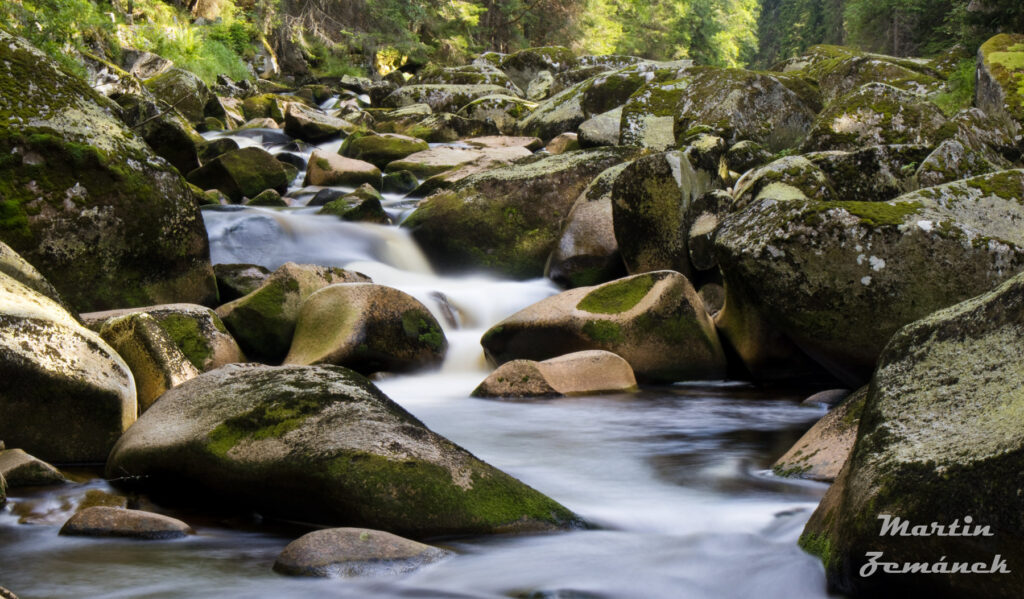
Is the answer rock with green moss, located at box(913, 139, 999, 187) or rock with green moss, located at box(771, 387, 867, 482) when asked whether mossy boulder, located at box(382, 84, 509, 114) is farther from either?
rock with green moss, located at box(771, 387, 867, 482)

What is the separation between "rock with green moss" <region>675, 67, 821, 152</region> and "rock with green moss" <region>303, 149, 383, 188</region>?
4930 millimetres

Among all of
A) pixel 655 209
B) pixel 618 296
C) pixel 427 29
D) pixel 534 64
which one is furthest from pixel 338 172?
pixel 427 29

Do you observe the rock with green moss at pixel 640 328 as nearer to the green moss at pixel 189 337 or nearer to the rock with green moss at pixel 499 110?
the green moss at pixel 189 337

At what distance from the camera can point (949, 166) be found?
7.45m

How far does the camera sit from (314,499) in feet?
11.2

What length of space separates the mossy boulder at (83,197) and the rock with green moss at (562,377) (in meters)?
3.11

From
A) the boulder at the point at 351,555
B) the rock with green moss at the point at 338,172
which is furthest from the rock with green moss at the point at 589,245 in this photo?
the boulder at the point at 351,555

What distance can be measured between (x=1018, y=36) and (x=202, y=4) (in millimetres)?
26612

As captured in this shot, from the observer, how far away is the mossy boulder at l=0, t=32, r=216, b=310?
6.68 metres

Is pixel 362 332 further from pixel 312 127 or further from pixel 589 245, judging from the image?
pixel 312 127

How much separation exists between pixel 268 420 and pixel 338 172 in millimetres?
10298

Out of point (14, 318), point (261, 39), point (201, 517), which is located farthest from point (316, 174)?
point (261, 39)

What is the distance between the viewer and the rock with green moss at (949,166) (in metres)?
7.39

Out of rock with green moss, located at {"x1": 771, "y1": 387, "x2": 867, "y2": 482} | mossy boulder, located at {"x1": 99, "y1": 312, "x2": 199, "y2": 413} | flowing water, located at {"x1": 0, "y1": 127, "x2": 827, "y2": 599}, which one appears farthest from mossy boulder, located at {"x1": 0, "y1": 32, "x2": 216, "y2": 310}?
rock with green moss, located at {"x1": 771, "y1": 387, "x2": 867, "y2": 482}
